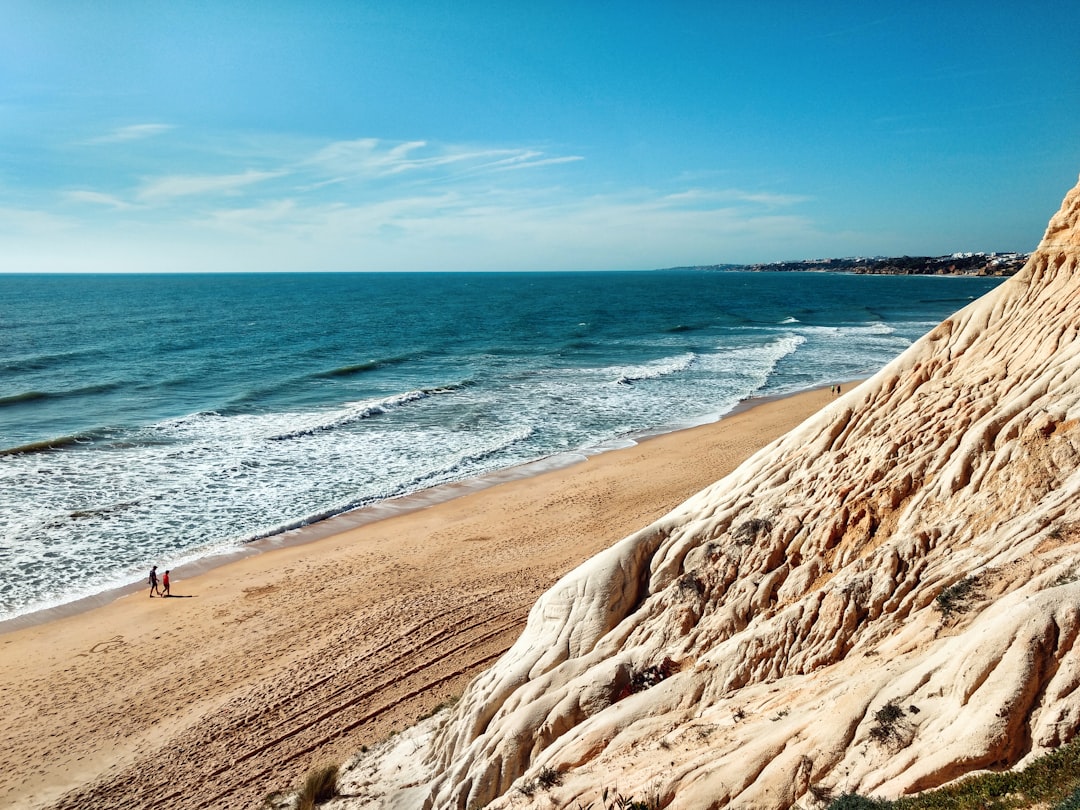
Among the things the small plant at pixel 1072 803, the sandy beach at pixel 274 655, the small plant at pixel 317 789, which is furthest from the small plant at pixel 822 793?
the sandy beach at pixel 274 655

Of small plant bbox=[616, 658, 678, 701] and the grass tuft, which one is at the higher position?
the grass tuft

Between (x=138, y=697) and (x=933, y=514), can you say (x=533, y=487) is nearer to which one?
(x=138, y=697)

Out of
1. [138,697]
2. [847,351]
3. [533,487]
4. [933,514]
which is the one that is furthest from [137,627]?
[847,351]

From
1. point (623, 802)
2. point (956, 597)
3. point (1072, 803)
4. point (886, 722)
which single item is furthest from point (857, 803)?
point (956, 597)

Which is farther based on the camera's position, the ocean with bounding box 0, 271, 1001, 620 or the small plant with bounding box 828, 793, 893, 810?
the ocean with bounding box 0, 271, 1001, 620

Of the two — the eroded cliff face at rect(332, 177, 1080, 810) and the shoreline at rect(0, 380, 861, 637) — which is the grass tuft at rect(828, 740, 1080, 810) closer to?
the eroded cliff face at rect(332, 177, 1080, 810)

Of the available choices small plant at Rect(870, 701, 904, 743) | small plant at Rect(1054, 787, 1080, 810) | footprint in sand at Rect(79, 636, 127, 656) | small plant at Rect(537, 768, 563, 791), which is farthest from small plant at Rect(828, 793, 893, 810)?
footprint in sand at Rect(79, 636, 127, 656)

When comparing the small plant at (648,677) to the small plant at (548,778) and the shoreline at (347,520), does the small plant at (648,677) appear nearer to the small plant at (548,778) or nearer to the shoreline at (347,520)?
the small plant at (548,778)
